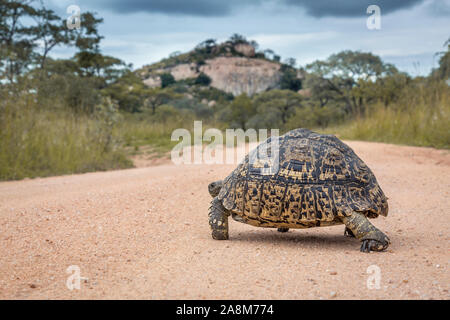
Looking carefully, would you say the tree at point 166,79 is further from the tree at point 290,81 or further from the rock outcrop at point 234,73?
the tree at point 290,81

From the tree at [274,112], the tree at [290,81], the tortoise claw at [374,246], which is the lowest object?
the tortoise claw at [374,246]

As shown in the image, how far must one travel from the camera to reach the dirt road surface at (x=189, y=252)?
9.51 feet

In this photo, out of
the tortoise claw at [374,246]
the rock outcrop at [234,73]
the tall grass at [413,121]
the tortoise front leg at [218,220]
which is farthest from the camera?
the rock outcrop at [234,73]

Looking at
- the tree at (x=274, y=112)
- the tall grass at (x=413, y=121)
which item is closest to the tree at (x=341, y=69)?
the tree at (x=274, y=112)

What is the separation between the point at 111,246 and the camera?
4219 millimetres

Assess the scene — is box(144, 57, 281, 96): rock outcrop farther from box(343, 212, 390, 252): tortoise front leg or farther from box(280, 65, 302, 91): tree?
box(343, 212, 390, 252): tortoise front leg

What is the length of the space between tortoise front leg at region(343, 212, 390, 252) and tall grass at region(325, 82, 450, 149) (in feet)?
26.0

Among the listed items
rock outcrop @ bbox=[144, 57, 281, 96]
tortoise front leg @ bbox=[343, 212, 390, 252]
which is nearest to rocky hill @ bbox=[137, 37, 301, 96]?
rock outcrop @ bbox=[144, 57, 281, 96]

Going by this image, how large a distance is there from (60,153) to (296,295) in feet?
31.6

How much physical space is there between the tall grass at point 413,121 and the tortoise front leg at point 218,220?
26.9 ft

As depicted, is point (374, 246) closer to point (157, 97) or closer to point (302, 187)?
point (302, 187)

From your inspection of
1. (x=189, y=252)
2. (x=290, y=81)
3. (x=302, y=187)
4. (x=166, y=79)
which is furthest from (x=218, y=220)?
(x=166, y=79)

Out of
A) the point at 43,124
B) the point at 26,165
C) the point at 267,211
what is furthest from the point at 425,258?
the point at 43,124
